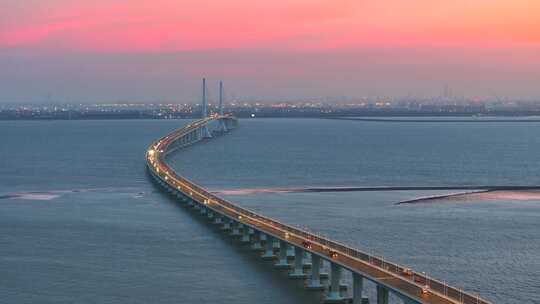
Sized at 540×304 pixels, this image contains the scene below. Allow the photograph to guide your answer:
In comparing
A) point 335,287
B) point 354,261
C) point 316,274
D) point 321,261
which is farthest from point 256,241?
point 354,261

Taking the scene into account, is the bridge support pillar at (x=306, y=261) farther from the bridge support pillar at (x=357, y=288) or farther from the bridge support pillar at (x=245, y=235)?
the bridge support pillar at (x=357, y=288)

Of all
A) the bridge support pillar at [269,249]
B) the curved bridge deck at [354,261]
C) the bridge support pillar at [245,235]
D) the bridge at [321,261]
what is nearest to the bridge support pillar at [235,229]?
the bridge at [321,261]

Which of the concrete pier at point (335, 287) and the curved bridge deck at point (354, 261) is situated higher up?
the curved bridge deck at point (354, 261)

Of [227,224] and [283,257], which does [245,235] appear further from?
[283,257]

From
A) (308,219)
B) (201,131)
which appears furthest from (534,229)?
(201,131)

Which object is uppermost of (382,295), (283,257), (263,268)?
(382,295)

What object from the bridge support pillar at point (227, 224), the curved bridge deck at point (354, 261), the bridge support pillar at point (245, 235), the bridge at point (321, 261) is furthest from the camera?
the bridge support pillar at point (227, 224)
